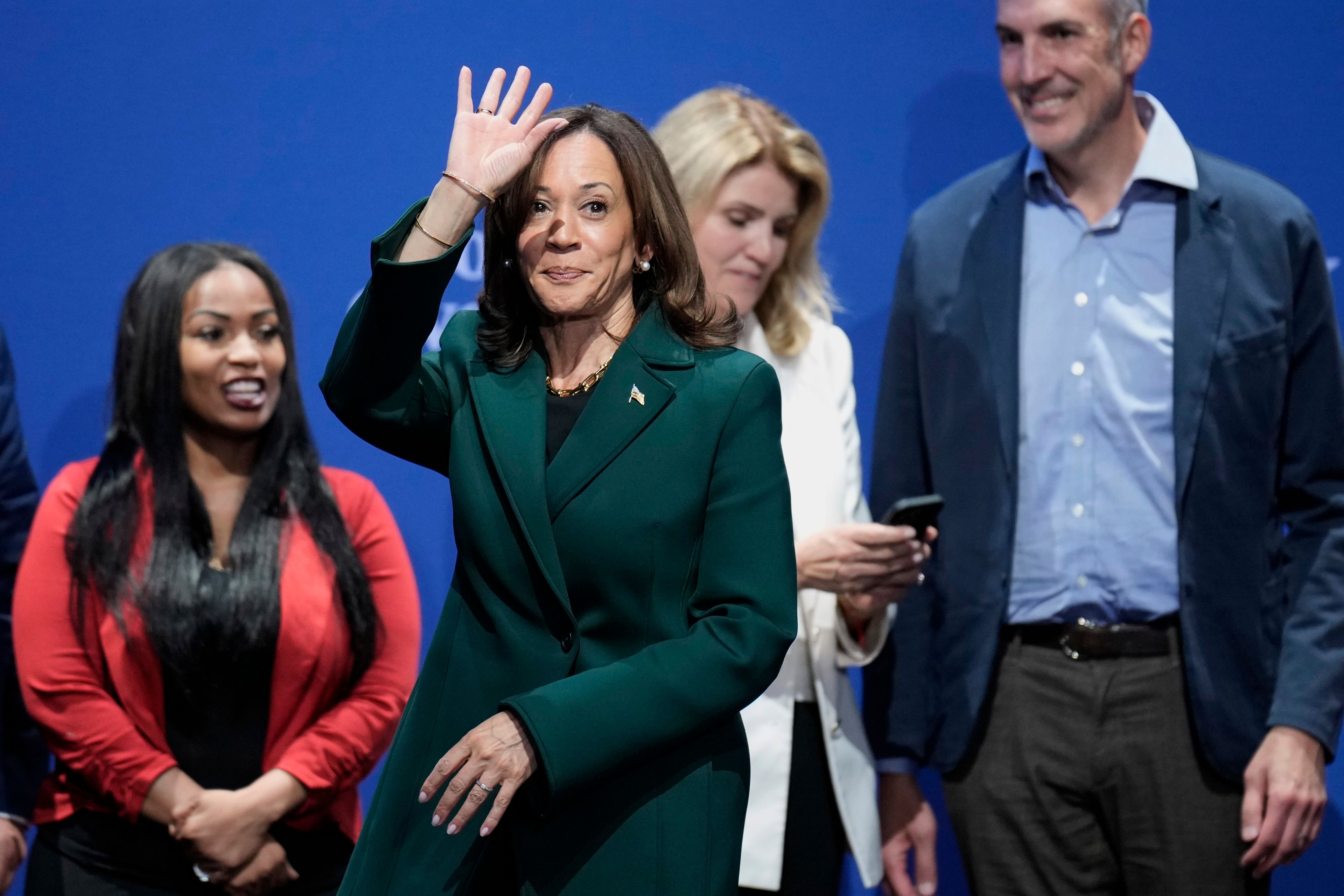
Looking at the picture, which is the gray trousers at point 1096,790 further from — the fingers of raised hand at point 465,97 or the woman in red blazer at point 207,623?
the fingers of raised hand at point 465,97

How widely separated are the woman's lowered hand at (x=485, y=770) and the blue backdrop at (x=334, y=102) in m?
1.98

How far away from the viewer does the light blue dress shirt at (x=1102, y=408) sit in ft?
8.61

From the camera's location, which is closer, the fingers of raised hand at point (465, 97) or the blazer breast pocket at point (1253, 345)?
the fingers of raised hand at point (465, 97)

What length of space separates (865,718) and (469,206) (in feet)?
5.19

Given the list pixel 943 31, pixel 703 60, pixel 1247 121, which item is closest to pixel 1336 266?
pixel 1247 121

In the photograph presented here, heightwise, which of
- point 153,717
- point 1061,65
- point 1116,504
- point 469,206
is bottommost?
point 153,717

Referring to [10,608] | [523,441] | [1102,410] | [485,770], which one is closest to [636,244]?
[523,441]

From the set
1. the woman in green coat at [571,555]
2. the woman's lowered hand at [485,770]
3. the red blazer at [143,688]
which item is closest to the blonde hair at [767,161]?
the red blazer at [143,688]

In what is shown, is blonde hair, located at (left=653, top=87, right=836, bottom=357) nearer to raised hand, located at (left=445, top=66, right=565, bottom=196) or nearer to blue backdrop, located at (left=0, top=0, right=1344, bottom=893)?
blue backdrop, located at (left=0, top=0, right=1344, bottom=893)

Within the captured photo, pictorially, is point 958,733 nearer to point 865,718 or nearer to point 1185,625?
point 865,718

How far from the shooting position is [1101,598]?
2.62 metres

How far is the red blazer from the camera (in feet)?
8.77

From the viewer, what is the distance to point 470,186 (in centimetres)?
159

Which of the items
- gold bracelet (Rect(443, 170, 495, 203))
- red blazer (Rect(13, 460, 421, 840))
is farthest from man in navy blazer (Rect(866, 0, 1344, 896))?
gold bracelet (Rect(443, 170, 495, 203))
